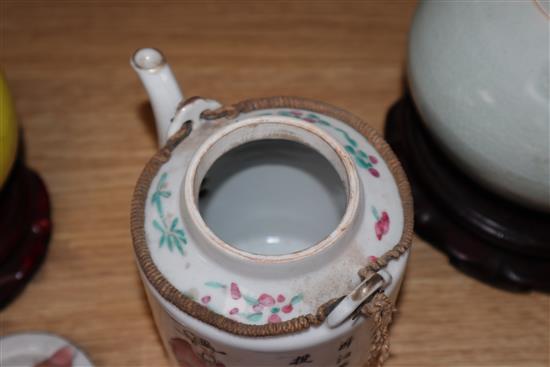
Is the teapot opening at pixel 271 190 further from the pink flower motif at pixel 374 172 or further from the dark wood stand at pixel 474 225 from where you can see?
the dark wood stand at pixel 474 225

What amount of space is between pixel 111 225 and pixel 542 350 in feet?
1.88

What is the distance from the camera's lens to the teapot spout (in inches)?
28.7

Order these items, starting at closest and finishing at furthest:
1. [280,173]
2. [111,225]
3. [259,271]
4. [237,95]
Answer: [259,271] → [280,173] → [111,225] → [237,95]

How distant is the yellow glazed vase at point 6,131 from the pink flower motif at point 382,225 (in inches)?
16.1

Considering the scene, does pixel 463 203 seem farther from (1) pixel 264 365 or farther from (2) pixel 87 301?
(2) pixel 87 301

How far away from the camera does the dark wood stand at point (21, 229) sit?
0.86 metres

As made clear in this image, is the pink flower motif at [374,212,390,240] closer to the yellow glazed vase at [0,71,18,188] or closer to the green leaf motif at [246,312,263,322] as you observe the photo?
the green leaf motif at [246,312,263,322]

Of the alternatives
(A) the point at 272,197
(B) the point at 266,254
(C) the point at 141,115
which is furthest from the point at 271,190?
(C) the point at 141,115

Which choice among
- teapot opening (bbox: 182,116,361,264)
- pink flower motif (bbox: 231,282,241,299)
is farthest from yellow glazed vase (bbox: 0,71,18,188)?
pink flower motif (bbox: 231,282,241,299)

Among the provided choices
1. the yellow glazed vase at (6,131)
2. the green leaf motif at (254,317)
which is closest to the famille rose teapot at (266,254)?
the green leaf motif at (254,317)

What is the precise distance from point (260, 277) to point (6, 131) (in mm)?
343

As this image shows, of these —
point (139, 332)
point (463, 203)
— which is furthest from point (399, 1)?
point (139, 332)

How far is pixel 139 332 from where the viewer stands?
2.86 feet

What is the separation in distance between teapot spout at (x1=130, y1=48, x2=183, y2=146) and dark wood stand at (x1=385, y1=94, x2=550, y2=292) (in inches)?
13.3
